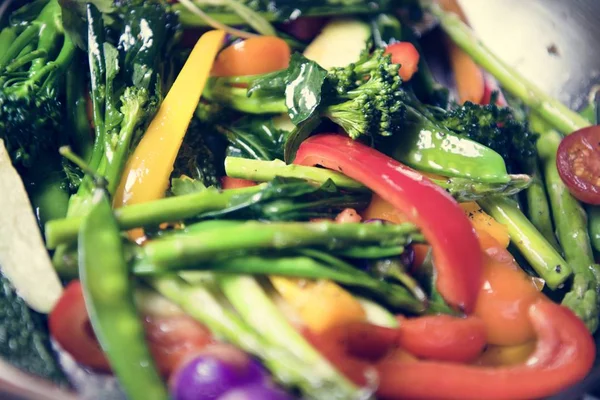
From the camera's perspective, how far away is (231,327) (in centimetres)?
125

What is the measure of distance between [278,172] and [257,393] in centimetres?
77

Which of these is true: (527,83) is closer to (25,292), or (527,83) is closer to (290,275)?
(290,275)

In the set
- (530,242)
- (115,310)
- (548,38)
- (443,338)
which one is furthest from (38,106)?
(548,38)

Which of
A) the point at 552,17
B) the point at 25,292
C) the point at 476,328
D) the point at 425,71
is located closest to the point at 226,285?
the point at 25,292

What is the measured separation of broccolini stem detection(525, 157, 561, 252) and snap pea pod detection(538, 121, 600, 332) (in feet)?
0.09

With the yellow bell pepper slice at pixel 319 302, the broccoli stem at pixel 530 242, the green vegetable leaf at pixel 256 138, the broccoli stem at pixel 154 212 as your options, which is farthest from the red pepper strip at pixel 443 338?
the green vegetable leaf at pixel 256 138

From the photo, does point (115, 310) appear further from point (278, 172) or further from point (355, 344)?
point (278, 172)

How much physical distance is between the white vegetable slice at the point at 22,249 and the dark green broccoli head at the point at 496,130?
1.38 metres

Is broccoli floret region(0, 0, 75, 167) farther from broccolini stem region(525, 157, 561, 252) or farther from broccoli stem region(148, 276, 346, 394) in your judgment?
broccolini stem region(525, 157, 561, 252)

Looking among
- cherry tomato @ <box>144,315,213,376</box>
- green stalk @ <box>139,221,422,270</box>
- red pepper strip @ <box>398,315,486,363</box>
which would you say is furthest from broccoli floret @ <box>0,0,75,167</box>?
red pepper strip @ <box>398,315,486,363</box>

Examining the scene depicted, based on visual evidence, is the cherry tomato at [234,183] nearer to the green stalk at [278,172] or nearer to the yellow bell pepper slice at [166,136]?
the green stalk at [278,172]

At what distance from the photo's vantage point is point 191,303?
1.30m

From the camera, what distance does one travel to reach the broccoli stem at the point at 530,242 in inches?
67.1

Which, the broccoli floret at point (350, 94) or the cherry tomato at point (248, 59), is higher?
the broccoli floret at point (350, 94)
